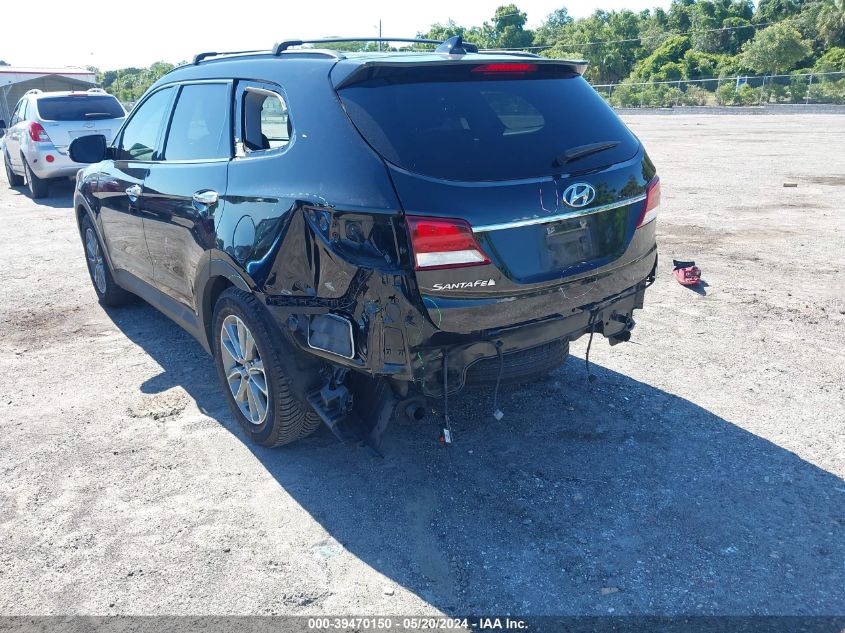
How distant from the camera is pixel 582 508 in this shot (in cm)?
335

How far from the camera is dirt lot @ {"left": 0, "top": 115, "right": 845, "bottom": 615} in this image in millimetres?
2871

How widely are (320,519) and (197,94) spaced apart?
8.77 ft

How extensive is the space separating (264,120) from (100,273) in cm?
334

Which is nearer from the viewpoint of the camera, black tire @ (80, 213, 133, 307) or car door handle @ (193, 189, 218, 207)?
car door handle @ (193, 189, 218, 207)

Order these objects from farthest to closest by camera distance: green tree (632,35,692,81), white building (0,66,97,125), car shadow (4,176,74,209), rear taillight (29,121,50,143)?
green tree (632,35,692,81) < white building (0,66,97,125) < car shadow (4,176,74,209) < rear taillight (29,121,50,143)

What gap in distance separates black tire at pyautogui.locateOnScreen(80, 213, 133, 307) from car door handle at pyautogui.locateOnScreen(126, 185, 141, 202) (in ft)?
4.09

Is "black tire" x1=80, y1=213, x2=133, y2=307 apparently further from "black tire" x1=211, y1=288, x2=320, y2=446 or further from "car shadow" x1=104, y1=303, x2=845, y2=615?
"black tire" x1=211, y1=288, x2=320, y2=446

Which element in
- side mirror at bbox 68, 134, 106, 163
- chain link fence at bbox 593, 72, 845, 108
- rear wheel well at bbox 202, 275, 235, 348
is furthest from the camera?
chain link fence at bbox 593, 72, 845, 108

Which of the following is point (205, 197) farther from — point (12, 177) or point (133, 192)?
point (12, 177)

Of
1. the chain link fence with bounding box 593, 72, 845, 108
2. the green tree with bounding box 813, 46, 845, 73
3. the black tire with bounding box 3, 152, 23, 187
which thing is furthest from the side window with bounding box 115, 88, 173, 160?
the green tree with bounding box 813, 46, 845, 73

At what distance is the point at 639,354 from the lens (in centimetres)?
505

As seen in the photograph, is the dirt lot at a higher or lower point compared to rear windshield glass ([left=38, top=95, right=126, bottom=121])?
lower

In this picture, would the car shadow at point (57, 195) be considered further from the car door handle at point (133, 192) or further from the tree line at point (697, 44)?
the tree line at point (697, 44)

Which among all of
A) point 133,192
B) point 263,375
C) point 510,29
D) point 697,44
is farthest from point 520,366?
point 510,29
